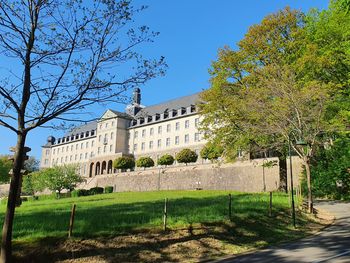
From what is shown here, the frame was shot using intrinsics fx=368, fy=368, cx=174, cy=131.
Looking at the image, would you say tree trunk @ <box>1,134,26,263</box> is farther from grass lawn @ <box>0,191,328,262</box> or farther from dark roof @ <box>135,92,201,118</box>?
dark roof @ <box>135,92,201,118</box>

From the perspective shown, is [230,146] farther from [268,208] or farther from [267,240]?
[267,240]

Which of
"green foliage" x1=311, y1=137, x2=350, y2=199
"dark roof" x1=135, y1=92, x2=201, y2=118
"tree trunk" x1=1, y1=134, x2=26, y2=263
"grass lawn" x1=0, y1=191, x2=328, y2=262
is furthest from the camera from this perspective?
"dark roof" x1=135, y1=92, x2=201, y2=118

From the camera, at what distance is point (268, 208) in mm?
19422

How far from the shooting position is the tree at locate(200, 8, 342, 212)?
22.2 meters

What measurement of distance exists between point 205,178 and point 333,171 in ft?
67.2

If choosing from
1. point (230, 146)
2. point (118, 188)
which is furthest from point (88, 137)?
point (230, 146)

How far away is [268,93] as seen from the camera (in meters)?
24.0

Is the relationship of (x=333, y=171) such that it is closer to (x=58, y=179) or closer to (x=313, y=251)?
(x=313, y=251)

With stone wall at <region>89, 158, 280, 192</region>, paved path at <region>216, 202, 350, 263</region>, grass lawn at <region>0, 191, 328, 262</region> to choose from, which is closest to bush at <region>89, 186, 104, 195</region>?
stone wall at <region>89, 158, 280, 192</region>

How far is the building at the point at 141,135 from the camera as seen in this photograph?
71375 millimetres

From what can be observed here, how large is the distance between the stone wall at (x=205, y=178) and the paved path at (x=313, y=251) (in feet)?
76.9

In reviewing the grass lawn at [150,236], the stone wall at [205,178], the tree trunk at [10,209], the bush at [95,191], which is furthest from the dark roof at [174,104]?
the tree trunk at [10,209]

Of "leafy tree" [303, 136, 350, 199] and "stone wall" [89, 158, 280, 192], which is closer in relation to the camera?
"leafy tree" [303, 136, 350, 199]

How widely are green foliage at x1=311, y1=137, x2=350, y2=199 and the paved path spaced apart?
596 inches
